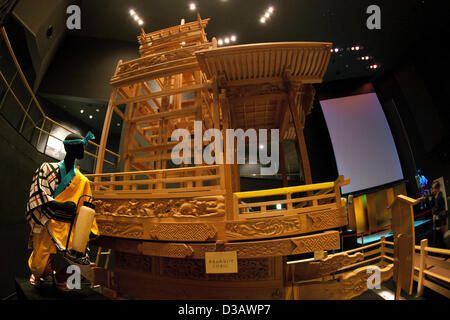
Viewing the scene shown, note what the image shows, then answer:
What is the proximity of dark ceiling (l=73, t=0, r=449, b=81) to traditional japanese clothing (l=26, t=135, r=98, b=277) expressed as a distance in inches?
276

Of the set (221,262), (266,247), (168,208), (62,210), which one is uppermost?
(62,210)

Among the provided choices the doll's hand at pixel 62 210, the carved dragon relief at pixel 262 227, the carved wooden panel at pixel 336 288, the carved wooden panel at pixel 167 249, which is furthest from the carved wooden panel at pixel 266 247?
the doll's hand at pixel 62 210

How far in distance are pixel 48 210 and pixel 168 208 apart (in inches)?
49.0

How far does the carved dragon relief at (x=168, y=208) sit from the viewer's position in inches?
100

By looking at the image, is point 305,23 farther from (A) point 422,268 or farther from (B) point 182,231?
(B) point 182,231

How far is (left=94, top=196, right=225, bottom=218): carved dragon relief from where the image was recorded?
2.54 metres

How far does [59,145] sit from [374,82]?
Answer: 9.35 m

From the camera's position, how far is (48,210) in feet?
6.14

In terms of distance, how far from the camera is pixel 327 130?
278 inches

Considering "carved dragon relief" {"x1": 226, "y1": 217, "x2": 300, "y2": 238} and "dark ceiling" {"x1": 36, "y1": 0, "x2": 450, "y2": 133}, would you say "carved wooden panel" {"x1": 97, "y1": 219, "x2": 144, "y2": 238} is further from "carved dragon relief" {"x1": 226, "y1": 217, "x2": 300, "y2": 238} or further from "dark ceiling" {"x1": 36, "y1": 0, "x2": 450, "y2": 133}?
"dark ceiling" {"x1": 36, "y1": 0, "x2": 450, "y2": 133}

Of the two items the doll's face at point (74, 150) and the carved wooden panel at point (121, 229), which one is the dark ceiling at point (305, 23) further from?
the carved wooden panel at point (121, 229)

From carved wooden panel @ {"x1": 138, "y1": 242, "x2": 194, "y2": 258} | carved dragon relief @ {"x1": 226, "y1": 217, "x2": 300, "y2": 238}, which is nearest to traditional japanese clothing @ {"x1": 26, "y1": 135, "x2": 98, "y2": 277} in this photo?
carved wooden panel @ {"x1": 138, "y1": 242, "x2": 194, "y2": 258}

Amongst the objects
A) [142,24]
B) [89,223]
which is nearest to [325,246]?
[89,223]

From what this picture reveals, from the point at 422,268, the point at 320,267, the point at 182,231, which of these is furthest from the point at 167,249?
the point at 422,268
